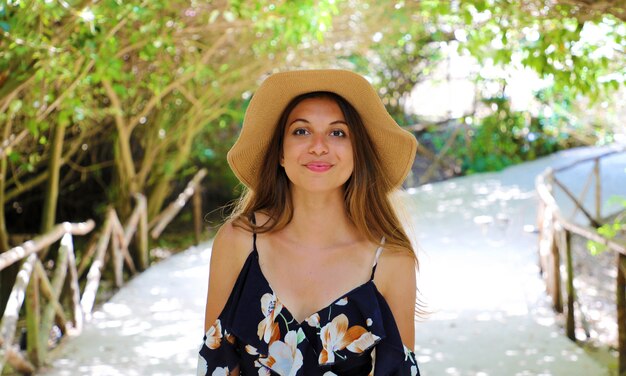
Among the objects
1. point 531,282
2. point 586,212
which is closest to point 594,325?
point 531,282

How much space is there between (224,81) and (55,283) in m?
4.24

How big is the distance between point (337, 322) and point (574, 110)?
11.1 meters

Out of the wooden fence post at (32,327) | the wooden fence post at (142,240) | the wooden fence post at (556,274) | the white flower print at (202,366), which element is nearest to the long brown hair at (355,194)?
the white flower print at (202,366)

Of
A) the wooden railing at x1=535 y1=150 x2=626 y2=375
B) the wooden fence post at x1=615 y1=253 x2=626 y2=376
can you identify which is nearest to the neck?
the wooden railing at x1=535 y1=150 x2=626 y2=375

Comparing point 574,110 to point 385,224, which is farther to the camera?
point 574,110

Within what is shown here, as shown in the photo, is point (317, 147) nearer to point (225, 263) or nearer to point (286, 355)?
point (225, 263)

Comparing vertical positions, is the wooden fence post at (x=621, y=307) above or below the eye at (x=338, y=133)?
below

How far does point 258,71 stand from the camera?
30.7ft

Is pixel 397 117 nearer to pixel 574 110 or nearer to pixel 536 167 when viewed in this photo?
pixel 536 167

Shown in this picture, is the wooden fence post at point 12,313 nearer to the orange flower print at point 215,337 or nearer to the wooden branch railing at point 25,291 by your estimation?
the wooden branch railing at point 25,291

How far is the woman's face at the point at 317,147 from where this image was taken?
7.11 feet

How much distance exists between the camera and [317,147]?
7.04 ft

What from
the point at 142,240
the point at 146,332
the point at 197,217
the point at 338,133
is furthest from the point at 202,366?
the point at 197,217

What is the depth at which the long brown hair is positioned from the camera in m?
2.26
